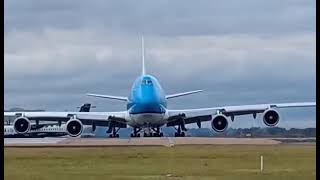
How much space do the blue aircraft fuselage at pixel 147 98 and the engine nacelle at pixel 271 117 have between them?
5739mm

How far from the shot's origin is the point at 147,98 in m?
49.8

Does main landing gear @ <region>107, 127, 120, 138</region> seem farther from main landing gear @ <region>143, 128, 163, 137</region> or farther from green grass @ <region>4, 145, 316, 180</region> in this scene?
green grass @ <region>4, 145, 316, 180</region>

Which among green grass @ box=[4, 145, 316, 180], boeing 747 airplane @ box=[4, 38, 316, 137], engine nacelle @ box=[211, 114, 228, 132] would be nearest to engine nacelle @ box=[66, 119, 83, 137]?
boeing 747 airplane @ box=[4, 38, 316, 137]

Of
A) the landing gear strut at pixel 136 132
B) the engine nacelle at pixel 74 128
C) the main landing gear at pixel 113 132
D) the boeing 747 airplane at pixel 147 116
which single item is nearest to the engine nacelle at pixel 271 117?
the boeing 747 airplane at pixel 147 116

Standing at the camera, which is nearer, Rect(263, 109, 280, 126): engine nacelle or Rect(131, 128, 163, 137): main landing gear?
Rect(263, 109, 280, 126): engine nacelle

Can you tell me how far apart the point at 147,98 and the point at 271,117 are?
22.3 feet

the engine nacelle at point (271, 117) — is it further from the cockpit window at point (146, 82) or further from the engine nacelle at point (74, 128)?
the engine nacelle at point (74, 128)

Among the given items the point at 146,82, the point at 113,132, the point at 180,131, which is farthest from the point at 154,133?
the point at 113,132

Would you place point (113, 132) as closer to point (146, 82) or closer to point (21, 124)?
point (146, 82)

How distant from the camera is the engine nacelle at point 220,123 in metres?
49.0

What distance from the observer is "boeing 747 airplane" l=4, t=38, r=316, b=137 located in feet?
160
